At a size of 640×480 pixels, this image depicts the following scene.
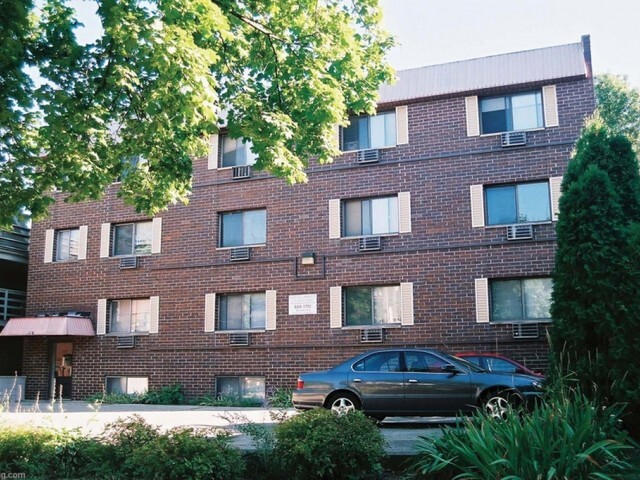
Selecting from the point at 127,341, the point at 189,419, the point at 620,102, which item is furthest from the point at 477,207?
the point at 620,102

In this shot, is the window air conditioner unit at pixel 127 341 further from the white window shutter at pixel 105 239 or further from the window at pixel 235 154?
the window at pixel 235 154

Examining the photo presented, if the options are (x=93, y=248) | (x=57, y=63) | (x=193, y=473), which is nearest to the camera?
(x=193, y=473)

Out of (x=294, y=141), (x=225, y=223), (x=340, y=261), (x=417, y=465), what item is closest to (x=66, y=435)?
(x=417, y=465)

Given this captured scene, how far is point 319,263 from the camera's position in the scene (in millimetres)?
20312

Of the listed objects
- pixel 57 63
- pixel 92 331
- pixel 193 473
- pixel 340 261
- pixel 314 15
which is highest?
pixel 314 15

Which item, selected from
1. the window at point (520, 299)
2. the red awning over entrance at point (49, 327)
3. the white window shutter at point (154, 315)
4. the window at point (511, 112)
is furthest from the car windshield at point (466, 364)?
the red awning over entrance at point (49, 327)

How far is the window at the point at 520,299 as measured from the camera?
18.2 m

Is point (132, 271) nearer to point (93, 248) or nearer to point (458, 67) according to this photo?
point (93, 248)

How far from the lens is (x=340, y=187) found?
2050 centimetres

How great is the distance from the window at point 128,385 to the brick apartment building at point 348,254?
2.1 inches

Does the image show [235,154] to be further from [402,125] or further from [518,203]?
[518,203]

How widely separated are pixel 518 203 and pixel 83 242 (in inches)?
579

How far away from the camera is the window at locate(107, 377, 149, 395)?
22.0m

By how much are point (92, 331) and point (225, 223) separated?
234 inches
